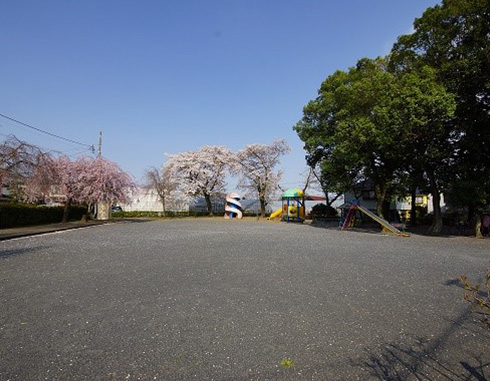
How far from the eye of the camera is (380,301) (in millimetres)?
4473

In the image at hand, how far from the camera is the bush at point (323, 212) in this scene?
114ft

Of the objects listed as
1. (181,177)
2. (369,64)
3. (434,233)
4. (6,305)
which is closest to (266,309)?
(6,305)

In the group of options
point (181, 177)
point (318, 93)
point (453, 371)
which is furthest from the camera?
point (181, 177)

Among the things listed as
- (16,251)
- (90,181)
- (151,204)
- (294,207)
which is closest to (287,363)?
(16,251)

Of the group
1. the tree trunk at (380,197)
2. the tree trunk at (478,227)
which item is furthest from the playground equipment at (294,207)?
the tree trunk at (478,227)

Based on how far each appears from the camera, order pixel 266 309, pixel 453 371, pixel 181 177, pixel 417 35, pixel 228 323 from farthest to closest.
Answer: pixel 181 177 → pixel 417 35 → pixel 266 309 → pixel 228 323 → pixel 453 371

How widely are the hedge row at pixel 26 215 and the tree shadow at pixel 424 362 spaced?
19469mm

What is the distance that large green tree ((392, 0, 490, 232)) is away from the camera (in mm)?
13578

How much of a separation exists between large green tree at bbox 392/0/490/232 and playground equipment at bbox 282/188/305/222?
14864mm

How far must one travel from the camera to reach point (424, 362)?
272 centimetres

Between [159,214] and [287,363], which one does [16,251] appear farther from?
[159,214]

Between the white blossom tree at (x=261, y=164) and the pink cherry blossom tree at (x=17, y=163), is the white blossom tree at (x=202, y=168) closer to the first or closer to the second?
the white blossom tree at (x=261, y=164)

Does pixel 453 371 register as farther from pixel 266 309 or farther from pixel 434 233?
pixel 434 233

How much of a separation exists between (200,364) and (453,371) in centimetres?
211
